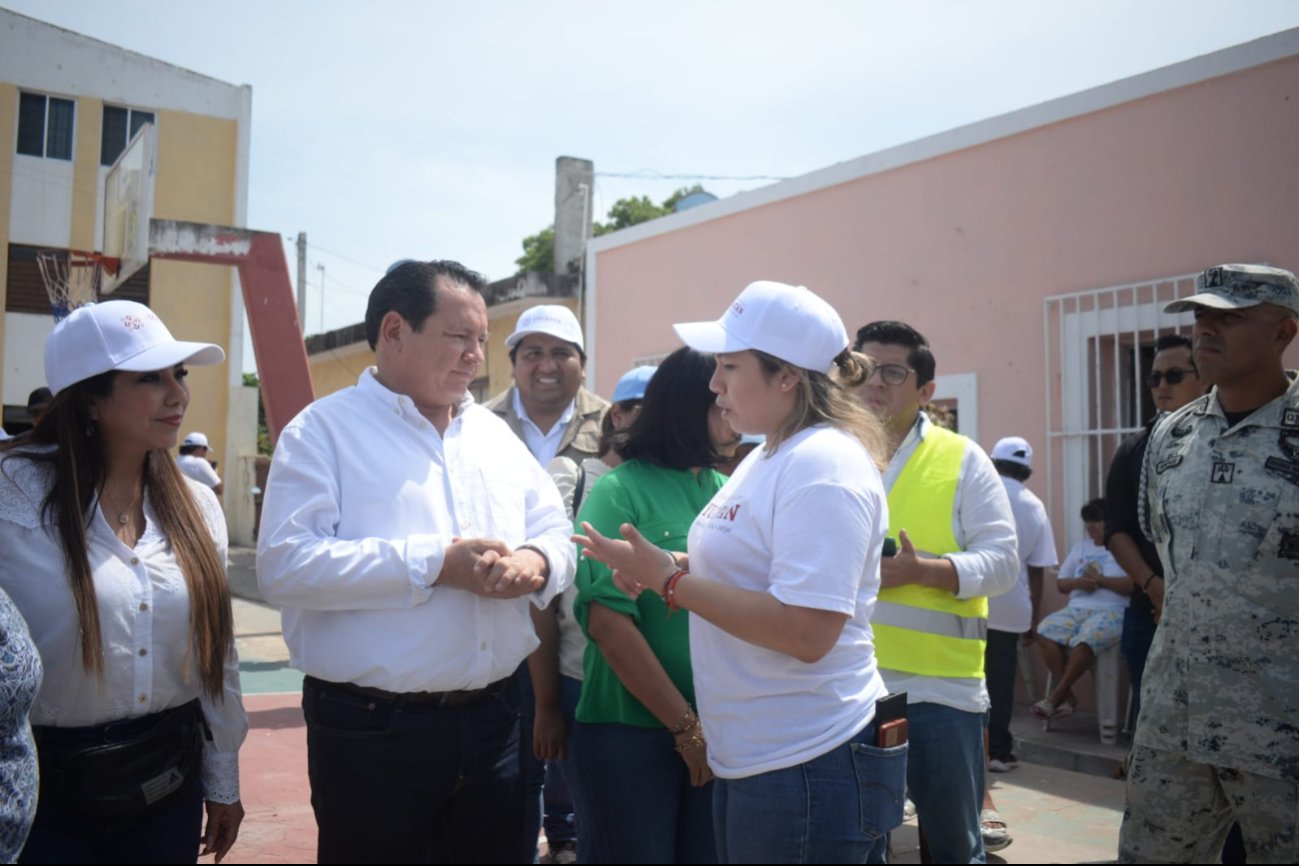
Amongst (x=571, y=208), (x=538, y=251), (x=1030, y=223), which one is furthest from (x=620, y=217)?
(x=1030, y=223)

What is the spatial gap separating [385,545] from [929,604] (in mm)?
1872

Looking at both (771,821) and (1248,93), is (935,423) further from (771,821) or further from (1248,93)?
(1248,93)

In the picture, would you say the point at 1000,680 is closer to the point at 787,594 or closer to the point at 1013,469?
the point at 1013,469

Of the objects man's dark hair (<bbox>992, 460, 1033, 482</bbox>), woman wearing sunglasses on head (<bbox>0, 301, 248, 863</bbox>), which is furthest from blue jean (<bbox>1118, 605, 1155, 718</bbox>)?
woman wearing sunglasses on head (<bbox>0, 301, 248, 863</bbox>)

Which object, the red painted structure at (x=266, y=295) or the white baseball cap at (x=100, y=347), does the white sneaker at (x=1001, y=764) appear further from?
the red painted structure at (x=266, y=295)

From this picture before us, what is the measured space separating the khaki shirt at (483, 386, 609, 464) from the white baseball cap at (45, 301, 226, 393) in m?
1.84

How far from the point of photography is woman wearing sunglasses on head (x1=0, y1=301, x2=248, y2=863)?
8.04ft

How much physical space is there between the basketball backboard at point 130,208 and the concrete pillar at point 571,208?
5.31 m

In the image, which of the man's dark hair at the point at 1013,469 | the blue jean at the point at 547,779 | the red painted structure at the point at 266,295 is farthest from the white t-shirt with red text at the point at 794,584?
the red painted structure at the point at 266,295

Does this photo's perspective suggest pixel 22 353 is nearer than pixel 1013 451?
No

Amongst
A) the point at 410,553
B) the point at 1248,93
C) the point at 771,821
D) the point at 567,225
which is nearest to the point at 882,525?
the point at 771,821

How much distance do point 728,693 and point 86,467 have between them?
166 cm

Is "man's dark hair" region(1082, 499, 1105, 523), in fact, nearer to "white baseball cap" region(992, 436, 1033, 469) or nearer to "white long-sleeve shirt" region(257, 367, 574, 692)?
"white baseball cap" region(992, 436, 1033, 469)

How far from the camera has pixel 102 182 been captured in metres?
14.0
